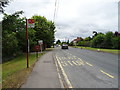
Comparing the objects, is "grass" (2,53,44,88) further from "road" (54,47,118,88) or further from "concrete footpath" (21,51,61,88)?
"road" (54,47,118,88)

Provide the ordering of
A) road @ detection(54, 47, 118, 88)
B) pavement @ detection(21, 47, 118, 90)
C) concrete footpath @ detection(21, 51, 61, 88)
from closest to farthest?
concrete footpath @ detection(21, 51, 61, 88), pavement @ detection(21, 47, 118, 90), road @ detection(54, 47, 118, 88)

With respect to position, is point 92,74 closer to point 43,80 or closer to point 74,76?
point 74,76

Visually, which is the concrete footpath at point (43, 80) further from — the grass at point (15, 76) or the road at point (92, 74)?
the road at point (92, 74)

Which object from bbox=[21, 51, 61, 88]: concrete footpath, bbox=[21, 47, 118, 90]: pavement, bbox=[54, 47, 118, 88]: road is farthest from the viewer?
bbox=[54, 47, 118, 88]: road

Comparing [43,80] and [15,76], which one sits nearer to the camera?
[43,80]

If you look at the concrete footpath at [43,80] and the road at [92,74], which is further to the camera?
the road at [92,74]

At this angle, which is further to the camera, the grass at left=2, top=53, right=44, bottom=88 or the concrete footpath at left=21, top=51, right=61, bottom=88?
the grass at left=2, top=53, right=44, bottom=88

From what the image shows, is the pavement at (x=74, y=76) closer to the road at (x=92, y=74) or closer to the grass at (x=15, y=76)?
the road at (x=92, y=74)

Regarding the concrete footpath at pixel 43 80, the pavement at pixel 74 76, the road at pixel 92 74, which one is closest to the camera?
the concrete footpath at pixel 43 80

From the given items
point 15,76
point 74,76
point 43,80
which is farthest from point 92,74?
point 15,76

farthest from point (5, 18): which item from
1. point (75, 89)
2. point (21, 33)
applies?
point (21, 33)

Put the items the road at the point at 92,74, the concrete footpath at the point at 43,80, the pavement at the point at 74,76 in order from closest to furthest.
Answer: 1. the concrete footpath at the point at 43,80
2. the pavement at the point at 74,76
3. the road at the point at 92,74

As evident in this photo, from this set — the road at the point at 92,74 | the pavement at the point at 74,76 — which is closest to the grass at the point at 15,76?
the pavement at the point at 74,76

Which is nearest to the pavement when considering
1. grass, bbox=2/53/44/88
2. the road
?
the road
